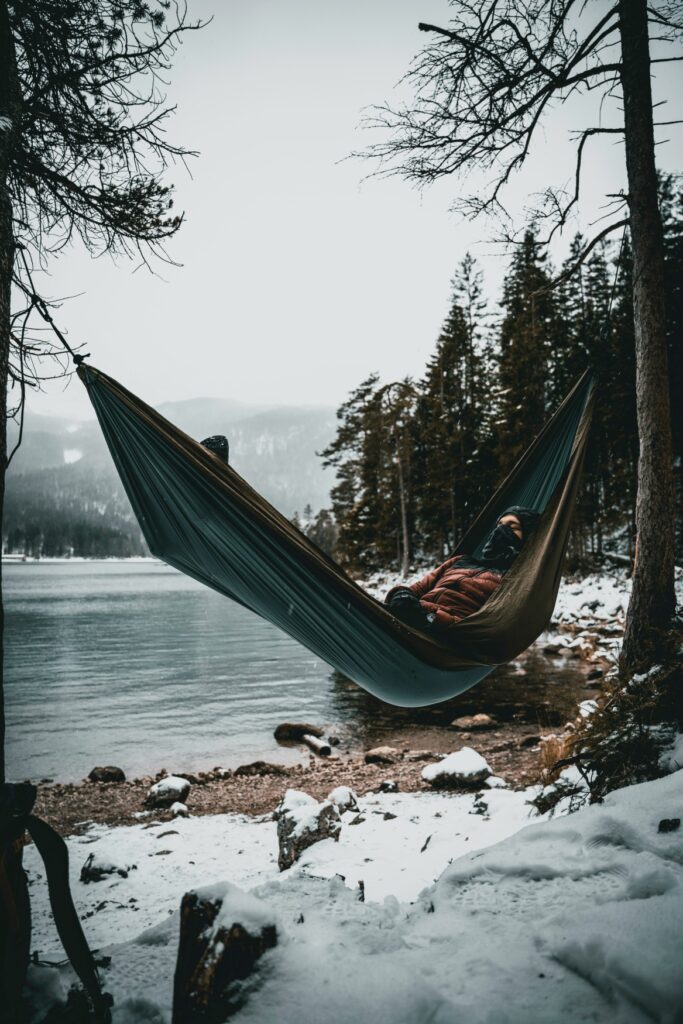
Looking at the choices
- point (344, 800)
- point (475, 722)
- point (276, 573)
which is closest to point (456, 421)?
point (475, 722)

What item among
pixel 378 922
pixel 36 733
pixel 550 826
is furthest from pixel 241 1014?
pixel 36 733

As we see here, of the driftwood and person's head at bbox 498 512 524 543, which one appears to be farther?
the driftwood

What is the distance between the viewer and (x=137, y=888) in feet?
9.19

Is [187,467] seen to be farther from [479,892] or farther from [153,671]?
[153,671]

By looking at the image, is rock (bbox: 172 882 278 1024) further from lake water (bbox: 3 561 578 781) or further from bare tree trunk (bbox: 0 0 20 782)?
lake water (bbox: 3 561 578 781)

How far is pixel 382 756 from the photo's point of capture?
16.6ft

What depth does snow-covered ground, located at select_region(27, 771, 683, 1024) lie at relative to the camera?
1.14 m

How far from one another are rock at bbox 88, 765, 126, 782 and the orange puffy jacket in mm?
3974

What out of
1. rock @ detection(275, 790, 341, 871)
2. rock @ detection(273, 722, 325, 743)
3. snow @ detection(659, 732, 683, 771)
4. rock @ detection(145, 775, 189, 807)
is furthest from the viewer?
rock @ detection(273, 722, 325, 743)

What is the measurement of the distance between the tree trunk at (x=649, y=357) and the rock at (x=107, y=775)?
15.2 feet

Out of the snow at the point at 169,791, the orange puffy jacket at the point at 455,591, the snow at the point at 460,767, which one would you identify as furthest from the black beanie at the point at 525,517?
the snow at the point at 169,791

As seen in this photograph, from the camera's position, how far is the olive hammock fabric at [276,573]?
1.92 metres

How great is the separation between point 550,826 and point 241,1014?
1226mm

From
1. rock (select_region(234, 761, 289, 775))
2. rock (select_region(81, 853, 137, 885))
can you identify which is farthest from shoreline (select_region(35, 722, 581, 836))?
rock (select_region(81, 853, 137, 885))
